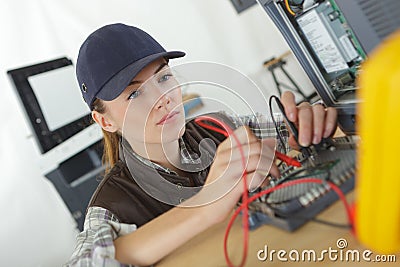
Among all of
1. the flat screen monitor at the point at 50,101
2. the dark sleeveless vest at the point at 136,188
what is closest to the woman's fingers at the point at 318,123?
the dark sleeveless vest at the point at 136,188

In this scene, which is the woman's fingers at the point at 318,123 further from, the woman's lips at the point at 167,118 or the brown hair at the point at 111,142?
the brown hair at the point at 111,142

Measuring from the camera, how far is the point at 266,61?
10.3 ft

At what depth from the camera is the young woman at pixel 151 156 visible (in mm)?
564

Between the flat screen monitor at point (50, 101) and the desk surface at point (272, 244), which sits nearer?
the desk surface at point (272, 244)

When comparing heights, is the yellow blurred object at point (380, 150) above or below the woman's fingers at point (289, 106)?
below

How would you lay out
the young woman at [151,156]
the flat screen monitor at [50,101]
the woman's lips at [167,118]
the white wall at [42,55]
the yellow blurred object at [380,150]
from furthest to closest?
the white wall at [42,55]
the flat screen monitor at [50,101]
the woman's lips at [167,118]
the young woman at [151,156]
the yellow blurred object at [380,150]

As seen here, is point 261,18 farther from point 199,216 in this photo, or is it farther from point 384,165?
point 384,165

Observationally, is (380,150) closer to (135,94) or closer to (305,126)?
(305,126)

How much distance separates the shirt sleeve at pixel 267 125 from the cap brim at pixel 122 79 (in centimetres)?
17

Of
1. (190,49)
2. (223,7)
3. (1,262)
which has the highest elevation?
(223,7)

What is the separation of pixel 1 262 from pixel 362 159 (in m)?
2.10

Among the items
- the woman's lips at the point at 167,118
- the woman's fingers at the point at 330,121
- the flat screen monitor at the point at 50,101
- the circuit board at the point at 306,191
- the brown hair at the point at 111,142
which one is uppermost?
the flat screen monitor at the point at 50,101

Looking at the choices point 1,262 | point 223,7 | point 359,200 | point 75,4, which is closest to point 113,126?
point 359,200

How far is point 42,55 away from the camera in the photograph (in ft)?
7.82
